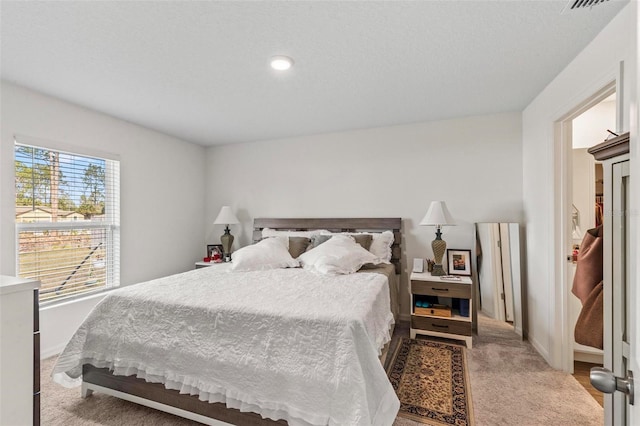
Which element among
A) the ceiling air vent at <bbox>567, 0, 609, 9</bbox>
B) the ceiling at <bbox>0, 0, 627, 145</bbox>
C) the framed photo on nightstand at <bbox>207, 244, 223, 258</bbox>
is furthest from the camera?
the framed photo on nightstand at <bbox>207, 244, 223, 258</bbox>

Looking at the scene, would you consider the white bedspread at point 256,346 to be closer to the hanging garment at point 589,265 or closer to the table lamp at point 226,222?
the hanging garment at point 589,265

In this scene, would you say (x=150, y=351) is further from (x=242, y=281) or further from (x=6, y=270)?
(x=6, y=270)

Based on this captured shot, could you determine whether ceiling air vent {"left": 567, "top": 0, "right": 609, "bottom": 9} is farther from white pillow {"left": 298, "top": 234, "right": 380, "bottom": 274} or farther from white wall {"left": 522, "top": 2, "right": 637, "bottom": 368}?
white pillow {"left": 298, "top": 234, "right": 380, "bottom": 274}

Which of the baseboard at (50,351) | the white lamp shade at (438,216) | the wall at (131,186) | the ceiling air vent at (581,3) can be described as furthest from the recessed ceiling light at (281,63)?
the baseboard at (50,351)

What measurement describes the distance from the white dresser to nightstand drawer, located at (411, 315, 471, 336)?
9.32ft

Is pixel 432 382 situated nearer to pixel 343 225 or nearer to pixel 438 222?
pixel 438 222

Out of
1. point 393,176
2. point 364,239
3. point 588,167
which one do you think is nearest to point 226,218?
point 364,239

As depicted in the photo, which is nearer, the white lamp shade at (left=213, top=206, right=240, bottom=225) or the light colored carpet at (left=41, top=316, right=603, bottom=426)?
the light colored carpet at (left=41, top=316, right=603, bottom=426)

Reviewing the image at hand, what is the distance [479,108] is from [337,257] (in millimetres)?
2195

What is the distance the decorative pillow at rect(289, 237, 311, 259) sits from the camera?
3396 millimetres

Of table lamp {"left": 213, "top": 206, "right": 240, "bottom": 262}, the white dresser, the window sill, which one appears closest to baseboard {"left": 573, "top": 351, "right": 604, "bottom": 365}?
the white dresser

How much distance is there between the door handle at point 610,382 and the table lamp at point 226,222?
3967mm

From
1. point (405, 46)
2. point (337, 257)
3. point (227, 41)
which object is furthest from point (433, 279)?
point (227, 41)

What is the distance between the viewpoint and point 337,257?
112 inches
